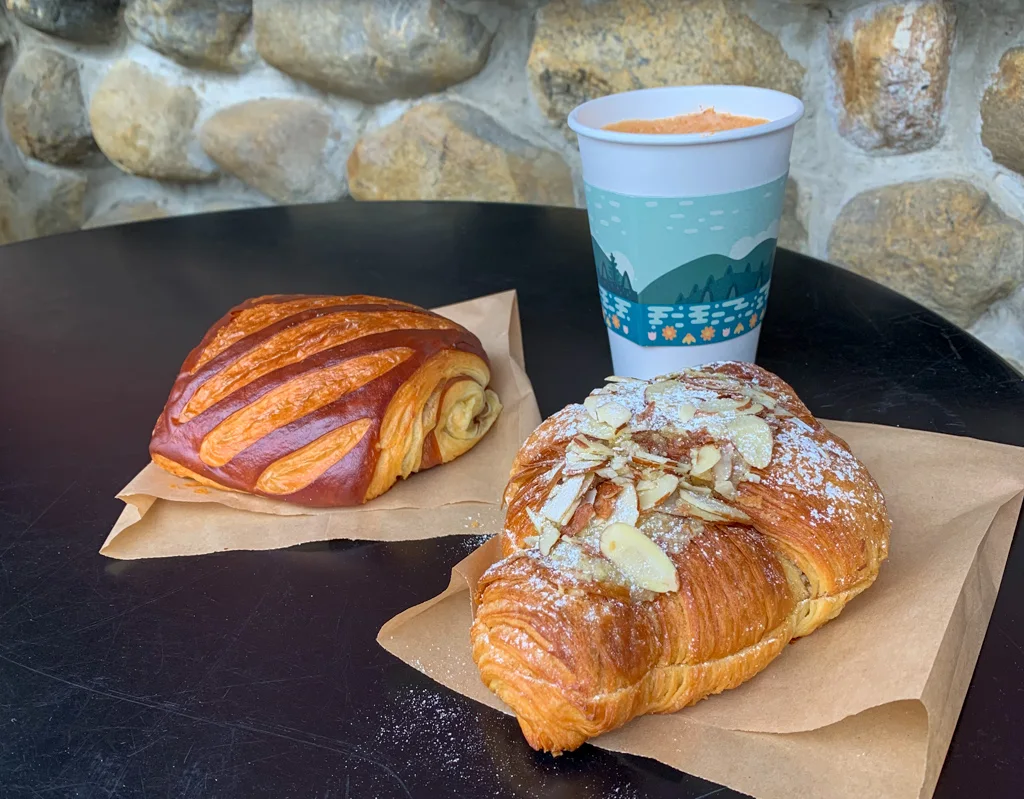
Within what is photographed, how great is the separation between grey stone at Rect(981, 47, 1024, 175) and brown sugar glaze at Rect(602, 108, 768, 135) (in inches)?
14.1

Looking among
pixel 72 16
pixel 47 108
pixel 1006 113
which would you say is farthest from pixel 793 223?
pixel 47 108

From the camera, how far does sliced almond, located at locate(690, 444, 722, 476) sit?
0.67 metres

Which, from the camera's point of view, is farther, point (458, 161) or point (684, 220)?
point (458, 161)

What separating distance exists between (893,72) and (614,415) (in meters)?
0.68

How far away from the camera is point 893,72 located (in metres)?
1.12

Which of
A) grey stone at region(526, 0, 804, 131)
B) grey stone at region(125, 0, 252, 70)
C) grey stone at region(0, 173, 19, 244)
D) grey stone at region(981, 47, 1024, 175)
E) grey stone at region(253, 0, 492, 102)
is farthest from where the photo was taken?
grey stone at region(0, 173, 19, 244)

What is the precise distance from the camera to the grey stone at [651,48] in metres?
1.24

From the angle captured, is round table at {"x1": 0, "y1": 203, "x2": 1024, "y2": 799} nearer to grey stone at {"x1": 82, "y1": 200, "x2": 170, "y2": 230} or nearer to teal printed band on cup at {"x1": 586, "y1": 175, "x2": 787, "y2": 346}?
teal printed band on cup at {"x1": 586, "y1": 175, "x2": 787, "y2": 346}

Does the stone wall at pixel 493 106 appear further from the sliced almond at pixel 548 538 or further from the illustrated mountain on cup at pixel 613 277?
the sliced almond at pixel 548 538

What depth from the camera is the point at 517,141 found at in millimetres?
1514

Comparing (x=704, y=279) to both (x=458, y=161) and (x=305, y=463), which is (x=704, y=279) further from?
(x=458, y=161)

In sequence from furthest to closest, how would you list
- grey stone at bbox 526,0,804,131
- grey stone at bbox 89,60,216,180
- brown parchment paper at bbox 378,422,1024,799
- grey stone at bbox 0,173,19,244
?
grey stone at bbox 0,173,19,244 < grey stone at bbox 89,60,216,180 < grey stone at bbox 526,0,804,131 < brown parchment paper at bbox 378,422,1024,799

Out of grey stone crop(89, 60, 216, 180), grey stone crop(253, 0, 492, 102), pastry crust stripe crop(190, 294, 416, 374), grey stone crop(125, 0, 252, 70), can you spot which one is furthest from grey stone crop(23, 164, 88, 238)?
pastry crust stripe crop(190, 294, 416, 374)

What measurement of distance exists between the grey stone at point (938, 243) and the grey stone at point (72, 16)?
54.2 inches
